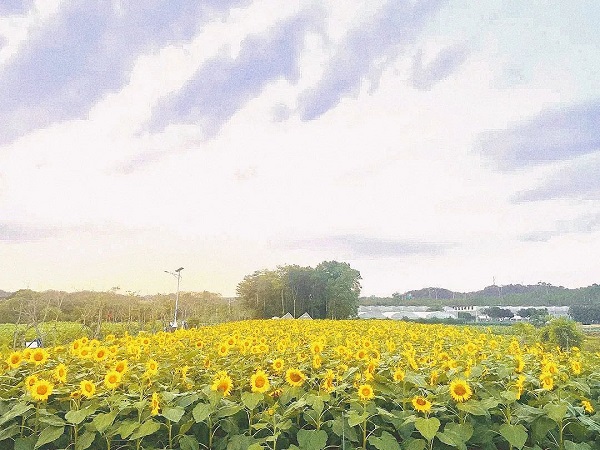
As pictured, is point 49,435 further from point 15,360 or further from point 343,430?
point 343,430

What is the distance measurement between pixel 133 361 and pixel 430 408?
6.32 ft

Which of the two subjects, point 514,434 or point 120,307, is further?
point 120,307

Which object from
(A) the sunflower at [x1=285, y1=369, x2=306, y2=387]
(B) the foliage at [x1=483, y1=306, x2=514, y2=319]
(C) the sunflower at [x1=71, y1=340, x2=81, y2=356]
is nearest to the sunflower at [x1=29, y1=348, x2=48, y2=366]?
(C) the sunflower at [x1=71, y1=340, x2=81, y2=356]

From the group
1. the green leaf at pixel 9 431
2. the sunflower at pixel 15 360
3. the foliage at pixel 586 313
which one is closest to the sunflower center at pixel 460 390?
the green leaf at pixel 9 431

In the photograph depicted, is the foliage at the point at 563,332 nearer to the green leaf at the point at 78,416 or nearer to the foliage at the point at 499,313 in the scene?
the green leaf at the point at 78,416

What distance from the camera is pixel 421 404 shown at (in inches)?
94.4

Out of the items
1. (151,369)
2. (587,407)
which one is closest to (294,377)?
(151,369)

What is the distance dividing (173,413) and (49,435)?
0.64 m

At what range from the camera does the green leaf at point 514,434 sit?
2.30m

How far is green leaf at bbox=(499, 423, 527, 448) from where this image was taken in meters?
2.30

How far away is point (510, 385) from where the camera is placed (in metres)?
2.70

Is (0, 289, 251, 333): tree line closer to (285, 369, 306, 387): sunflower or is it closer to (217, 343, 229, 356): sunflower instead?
(217, 343, 229, 356): sunflower

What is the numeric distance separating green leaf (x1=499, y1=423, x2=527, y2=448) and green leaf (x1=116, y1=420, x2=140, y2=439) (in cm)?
163

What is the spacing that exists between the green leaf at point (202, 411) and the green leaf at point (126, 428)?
0.26m
